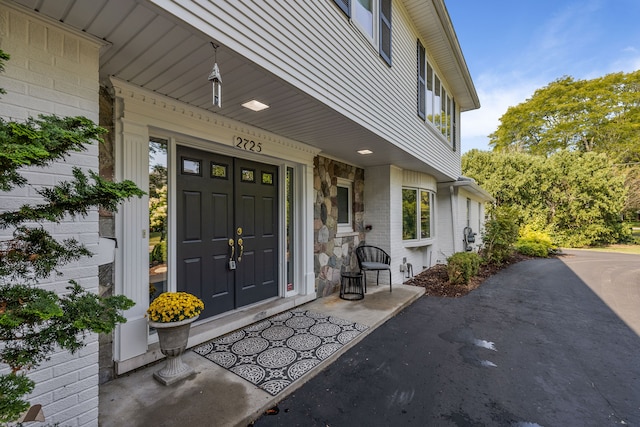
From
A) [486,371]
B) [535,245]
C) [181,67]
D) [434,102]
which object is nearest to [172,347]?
[181,67]

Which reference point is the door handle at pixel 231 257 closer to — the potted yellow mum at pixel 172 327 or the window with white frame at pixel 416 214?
the potted yellow mum at pixel 172 327

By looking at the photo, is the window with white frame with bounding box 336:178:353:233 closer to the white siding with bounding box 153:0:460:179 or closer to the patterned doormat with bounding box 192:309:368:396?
the white siding with bounding box 153:0:460:179

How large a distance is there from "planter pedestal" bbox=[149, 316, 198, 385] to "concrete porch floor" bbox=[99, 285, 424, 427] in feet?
0.23

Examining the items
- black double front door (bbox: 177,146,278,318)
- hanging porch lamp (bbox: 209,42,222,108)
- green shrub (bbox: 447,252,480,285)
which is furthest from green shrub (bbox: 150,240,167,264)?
green shrub (bbox: 447,252,480,285)

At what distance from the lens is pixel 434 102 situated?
6426 mm

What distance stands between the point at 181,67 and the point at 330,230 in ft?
11.9

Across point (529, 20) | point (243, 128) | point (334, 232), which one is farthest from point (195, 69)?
point (529, 20)

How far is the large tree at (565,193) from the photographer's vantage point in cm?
1323

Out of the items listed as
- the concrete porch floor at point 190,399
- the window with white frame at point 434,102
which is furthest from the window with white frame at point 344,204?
the concrete porch floor at point 190,399

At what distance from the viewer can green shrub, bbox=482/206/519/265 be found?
28.5ft

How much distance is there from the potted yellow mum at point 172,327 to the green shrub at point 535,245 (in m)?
12.9

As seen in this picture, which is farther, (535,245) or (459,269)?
(535,245)

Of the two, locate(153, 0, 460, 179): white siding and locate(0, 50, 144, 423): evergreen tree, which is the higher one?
locate(153, 0, 460, 179): white siding

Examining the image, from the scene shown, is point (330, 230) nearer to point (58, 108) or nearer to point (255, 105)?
point (255, 105)
